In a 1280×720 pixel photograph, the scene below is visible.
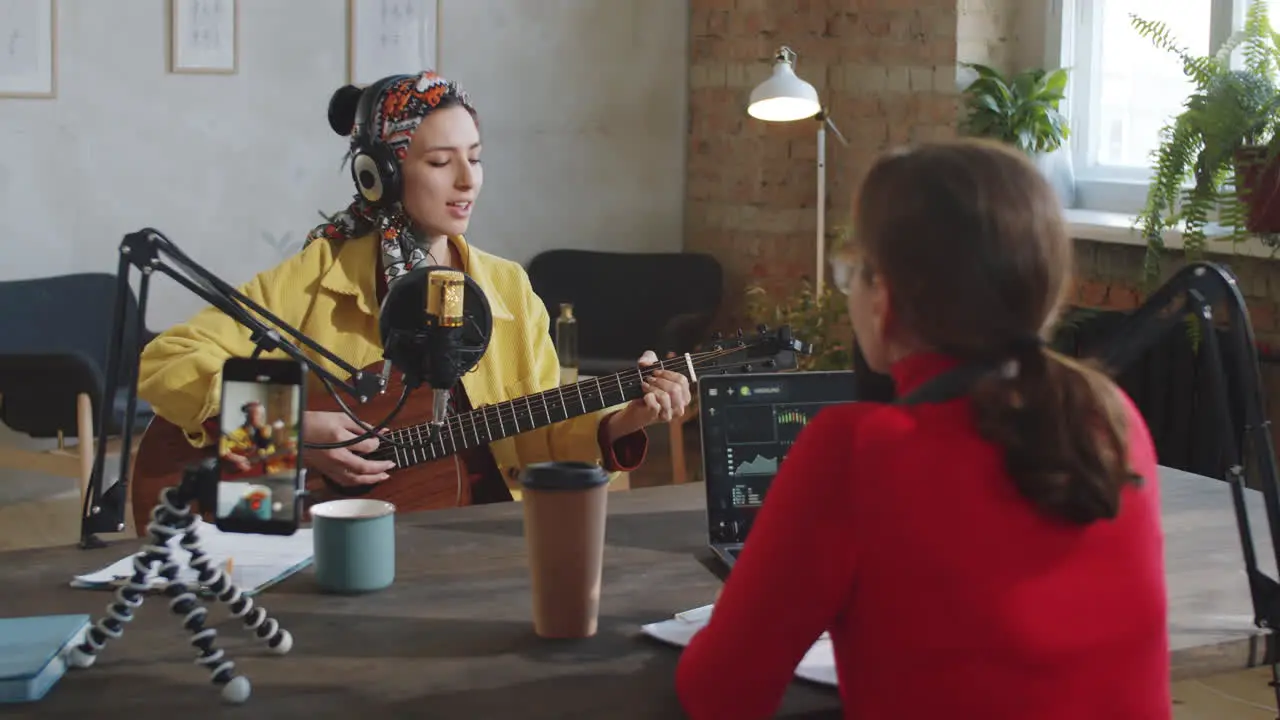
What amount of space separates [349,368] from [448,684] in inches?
15.8

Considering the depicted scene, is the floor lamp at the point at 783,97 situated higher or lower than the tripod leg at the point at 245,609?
higher

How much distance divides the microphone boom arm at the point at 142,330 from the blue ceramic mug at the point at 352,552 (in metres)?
0.14

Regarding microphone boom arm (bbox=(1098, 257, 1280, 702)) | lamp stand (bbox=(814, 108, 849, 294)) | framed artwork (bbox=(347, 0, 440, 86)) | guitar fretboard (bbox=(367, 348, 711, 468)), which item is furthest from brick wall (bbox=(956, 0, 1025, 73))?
microphone boom arm (bbox=(1098, 257, 1280, 702))

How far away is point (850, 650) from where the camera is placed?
1188 millimetres

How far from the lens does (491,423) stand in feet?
7.62

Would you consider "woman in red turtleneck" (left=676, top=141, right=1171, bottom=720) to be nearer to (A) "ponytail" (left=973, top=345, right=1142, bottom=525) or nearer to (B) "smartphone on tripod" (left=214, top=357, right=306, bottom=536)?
(A) "ponytail" (left=973, top=345, right=1142, bottom=525)

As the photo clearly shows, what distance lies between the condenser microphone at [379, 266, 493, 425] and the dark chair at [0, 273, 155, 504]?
2351 mm

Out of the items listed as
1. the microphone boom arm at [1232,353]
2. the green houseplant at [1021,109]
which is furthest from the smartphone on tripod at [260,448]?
the green houseplant at [1021,109]

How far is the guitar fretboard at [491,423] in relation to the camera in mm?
2289

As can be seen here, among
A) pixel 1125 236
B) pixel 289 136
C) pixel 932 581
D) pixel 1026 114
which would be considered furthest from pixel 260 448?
pixel 289 136

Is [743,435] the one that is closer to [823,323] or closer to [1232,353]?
[1232,353]

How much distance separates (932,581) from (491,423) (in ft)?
4.22

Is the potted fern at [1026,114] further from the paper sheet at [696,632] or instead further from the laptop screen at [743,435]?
the paper sheet at [696,632]

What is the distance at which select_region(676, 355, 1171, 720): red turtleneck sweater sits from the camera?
1.12 meters
